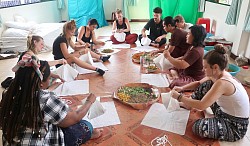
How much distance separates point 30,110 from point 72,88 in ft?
4.65

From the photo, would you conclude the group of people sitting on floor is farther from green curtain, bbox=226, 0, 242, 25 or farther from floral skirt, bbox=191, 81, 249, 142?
green curtain, bbox=226, 0, 242, 25

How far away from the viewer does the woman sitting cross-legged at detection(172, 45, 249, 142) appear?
1466 mm

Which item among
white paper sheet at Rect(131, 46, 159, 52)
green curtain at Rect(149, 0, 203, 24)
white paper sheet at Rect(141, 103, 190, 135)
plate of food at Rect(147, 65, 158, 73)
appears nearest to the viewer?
white paper sheet at Rect(141, 103, 190, 135)

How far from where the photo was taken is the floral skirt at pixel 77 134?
4.75 feet

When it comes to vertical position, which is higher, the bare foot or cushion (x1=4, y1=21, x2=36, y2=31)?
cushion (x1=4, y1=21, x2=36, y2=31)

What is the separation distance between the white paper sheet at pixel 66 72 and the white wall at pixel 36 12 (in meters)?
2.68

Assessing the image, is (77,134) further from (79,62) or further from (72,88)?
(79,62)

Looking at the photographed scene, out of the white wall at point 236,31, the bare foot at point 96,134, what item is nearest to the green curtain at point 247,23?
the white wall at point 236,31

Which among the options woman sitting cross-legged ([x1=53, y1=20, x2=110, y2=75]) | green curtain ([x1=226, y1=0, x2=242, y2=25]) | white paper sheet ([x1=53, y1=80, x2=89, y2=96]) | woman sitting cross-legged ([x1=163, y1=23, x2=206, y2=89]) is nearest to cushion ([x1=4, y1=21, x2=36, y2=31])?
woman sitting cross-legged ([x1=53, y1=20, x2=110, y2=75])

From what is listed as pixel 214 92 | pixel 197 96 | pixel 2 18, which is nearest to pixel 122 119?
pixel 197 96

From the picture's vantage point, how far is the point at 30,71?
3.47ft

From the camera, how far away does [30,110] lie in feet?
3.44

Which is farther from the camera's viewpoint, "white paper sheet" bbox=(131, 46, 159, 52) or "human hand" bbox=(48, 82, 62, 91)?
"white paper sheet" bbox=(131, 46, 159, 52)

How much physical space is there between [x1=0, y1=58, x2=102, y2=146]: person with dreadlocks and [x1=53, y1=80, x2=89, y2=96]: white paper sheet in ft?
3.71
